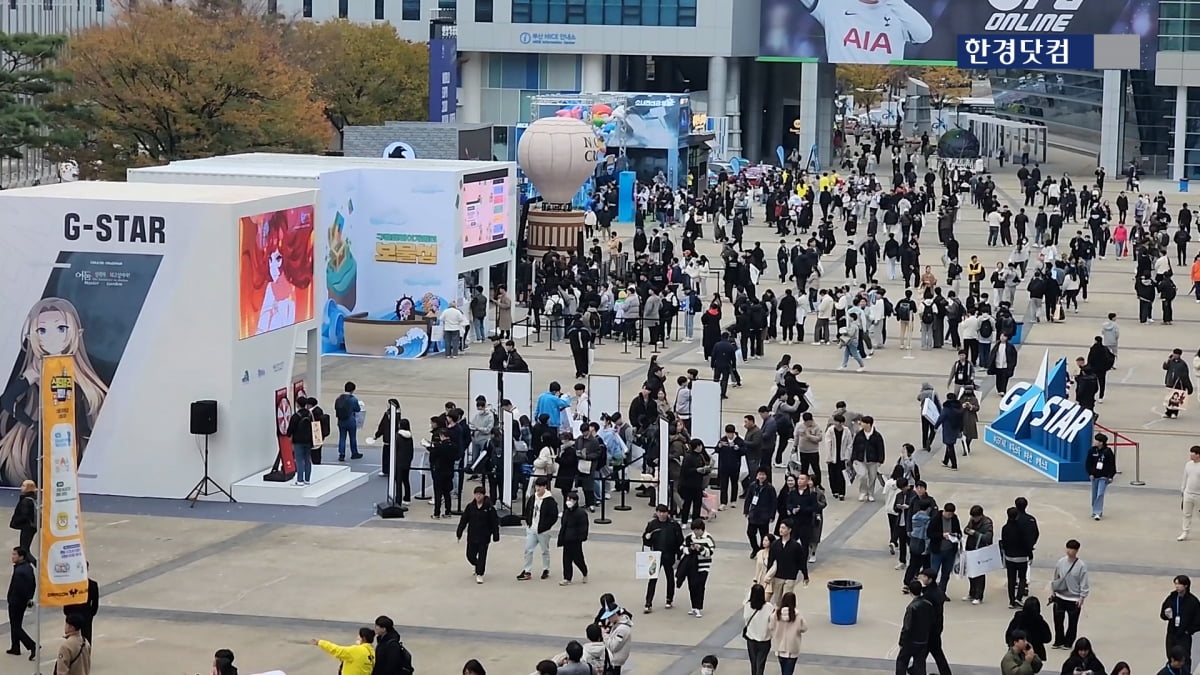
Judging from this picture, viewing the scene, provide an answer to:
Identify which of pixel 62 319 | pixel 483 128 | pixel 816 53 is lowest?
pixel 62 319

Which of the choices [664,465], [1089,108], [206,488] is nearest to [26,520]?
[206,488]

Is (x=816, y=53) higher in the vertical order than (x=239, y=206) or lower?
higher

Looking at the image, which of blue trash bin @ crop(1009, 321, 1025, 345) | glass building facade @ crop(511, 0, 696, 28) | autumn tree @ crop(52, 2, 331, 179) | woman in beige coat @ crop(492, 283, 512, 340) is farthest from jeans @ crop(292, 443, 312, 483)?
glass building facade @ crop(511, 0, 696, 28)

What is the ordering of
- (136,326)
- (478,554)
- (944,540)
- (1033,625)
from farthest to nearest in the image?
(136,326) → (478,554) → (944,540) → (1033,625)

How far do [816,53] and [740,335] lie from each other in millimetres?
51189

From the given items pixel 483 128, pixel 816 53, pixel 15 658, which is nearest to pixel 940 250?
pixel 483 128

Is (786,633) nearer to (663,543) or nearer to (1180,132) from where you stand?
(663,543)

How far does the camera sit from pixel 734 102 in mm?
93312

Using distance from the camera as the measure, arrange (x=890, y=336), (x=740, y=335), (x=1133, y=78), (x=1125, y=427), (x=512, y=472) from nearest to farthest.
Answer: (x=512, y=472), (x=1125, y=427), (x=740, y=335), (x=890, y=336), (x=1133, y=78)

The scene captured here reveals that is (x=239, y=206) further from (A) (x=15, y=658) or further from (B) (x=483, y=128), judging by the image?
(B) (x=483, y=128)

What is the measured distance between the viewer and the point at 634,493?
2700 centimetres

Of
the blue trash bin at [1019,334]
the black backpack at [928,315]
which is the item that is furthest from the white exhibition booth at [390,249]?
the blue trash bin at [1019,334]

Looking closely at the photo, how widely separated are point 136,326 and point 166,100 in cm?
3182

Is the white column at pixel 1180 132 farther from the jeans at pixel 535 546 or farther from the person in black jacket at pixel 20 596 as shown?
the person in black jacket at pixel 20 596
